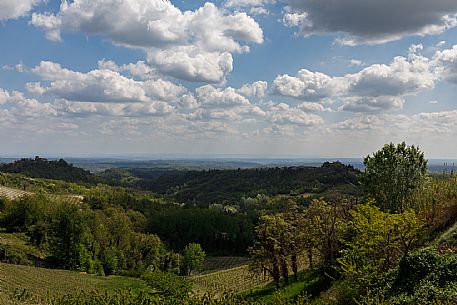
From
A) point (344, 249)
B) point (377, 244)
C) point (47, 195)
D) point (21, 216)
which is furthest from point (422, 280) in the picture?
point (47, 195)

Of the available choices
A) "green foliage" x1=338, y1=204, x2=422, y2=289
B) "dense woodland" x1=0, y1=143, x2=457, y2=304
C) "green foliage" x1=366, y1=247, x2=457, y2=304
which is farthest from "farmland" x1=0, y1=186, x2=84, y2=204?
"green foliage" x1=366, y1=247, x2=457, y2=304

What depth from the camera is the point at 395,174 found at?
120ft

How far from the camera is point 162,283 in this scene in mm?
29781

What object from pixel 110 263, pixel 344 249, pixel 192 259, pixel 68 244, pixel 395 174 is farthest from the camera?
pixel 192 259

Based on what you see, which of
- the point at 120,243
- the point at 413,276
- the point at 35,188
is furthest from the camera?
the point at 35,188

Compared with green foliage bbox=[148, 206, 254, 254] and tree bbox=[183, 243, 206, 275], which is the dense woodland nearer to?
tree bbox=[183, 243, 206, 275]

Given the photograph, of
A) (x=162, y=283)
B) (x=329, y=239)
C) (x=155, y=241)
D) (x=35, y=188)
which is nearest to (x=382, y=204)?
(x=329, y=239)

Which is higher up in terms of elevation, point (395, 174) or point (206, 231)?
point (395, 174)

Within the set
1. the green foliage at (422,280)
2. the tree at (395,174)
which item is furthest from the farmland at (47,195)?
the green foliage at (422,280)

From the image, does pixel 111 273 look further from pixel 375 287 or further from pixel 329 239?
pixel 375 287

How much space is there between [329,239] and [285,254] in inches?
309

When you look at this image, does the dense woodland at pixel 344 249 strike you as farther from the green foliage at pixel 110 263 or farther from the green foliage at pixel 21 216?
the green foliage at pixel 21 216

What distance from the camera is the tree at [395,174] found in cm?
3584

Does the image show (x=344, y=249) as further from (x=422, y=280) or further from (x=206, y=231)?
(x=206, y=231)
